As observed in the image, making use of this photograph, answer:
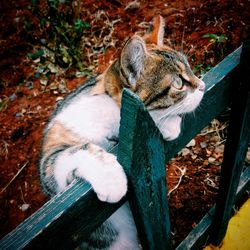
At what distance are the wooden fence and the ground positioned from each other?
2.47 ft

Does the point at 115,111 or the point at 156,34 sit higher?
the point at 156,34

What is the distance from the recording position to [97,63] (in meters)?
3.29

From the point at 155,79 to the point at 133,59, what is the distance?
169mm

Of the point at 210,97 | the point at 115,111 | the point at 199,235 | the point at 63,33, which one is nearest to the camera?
the point at 210,97

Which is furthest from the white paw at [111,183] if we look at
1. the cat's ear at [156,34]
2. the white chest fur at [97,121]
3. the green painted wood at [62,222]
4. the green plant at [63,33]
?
the green plant at [63,33]

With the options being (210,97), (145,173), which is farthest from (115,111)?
(145,173)

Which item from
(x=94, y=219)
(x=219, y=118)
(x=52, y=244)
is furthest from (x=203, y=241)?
(x=52, y=244)

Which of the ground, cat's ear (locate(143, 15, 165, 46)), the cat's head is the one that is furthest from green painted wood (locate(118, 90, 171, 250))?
the ground

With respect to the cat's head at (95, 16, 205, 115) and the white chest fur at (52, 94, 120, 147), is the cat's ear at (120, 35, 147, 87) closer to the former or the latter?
the cat's head at (95, 16, 205, 115)

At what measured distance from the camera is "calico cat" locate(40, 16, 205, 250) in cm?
118

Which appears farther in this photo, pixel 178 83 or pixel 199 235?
pixel 199 235

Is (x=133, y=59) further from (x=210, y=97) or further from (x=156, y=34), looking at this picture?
(x=156, y=34)

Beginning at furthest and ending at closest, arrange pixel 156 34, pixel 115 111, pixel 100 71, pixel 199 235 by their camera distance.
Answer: pixel 100 71
pixel 199 235
pixel 156 34
pixel 115 111

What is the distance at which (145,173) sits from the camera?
2.91 ft
